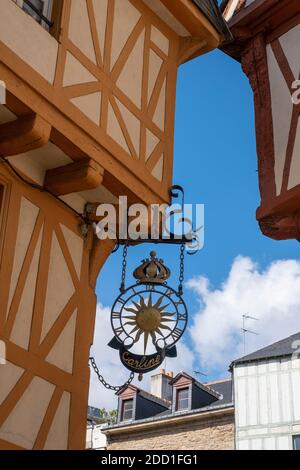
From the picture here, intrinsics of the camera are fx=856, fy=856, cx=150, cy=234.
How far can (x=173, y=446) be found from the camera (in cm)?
2431

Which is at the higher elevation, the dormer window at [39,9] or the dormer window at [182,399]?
the dormer window at [182,399]

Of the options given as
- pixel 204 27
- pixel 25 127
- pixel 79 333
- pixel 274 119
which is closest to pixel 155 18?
pixel 204 27

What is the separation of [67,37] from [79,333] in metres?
2.59

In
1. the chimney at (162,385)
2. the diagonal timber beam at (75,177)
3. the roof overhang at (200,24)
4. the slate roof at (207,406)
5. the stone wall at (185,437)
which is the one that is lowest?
the diagonal timber beam at (75,177)

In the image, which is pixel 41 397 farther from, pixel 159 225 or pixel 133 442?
pixel 133 442

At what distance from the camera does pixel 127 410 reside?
2695 centimetres

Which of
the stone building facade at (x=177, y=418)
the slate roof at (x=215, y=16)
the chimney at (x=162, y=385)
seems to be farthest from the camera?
the chimney at (x=162, y=385)

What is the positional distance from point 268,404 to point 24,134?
52.5 ft

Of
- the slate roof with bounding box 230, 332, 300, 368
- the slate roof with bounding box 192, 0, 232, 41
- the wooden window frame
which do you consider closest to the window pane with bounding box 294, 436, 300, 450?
the slate roof with bounding box 230, 332, 300, 368

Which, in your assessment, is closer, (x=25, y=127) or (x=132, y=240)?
(x=25, y=127)

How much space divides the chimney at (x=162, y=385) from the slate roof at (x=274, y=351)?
5.92m

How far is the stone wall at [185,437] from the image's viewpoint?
23016 millimetres

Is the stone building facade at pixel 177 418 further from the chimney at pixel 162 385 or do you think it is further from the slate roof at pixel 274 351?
the slate roof at pixel 274 351

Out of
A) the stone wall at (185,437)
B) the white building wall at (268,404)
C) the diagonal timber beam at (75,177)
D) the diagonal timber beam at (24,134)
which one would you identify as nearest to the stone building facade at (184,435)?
the stone wall at (185,437)
